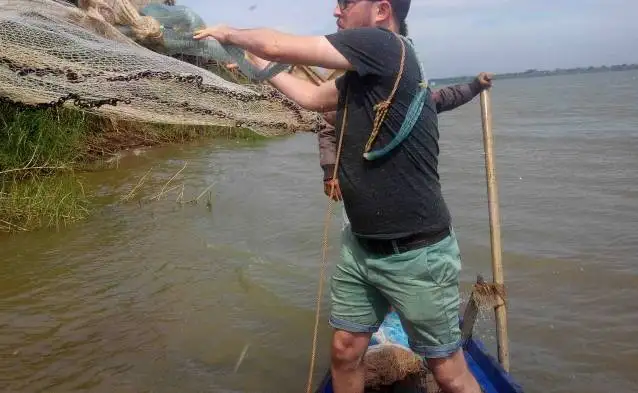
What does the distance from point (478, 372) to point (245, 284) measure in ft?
8.40

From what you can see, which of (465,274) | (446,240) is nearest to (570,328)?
(465,274)

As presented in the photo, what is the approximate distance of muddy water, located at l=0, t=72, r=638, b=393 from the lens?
379cm

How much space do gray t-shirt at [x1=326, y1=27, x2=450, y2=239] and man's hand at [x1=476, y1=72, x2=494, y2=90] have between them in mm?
707

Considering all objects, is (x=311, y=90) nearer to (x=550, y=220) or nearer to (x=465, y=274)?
(x=465, y=274)

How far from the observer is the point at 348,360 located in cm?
266

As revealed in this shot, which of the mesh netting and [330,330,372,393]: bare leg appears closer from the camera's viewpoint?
[330,330,372,393]: bare leg

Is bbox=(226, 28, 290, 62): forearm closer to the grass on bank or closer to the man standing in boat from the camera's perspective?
the man standing in boat

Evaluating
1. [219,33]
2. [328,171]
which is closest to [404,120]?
[219,33]

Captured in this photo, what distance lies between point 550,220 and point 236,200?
162 inches

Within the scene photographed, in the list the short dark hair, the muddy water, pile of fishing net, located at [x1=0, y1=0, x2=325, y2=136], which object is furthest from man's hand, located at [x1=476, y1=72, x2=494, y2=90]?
the muddy water

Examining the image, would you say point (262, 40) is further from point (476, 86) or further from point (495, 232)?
point (495, 232)

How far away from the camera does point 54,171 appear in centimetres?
783

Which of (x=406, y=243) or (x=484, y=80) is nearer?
(x=406, y=243)

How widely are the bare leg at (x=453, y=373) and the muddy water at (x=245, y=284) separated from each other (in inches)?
55.6
